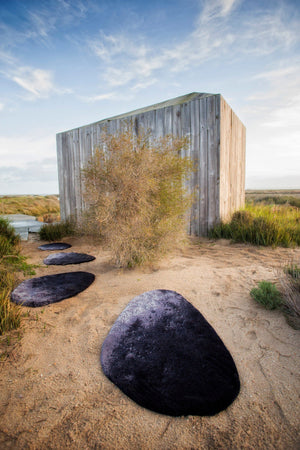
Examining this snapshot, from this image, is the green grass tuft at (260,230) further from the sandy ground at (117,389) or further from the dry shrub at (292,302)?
A: the dry shrub at (292,302)

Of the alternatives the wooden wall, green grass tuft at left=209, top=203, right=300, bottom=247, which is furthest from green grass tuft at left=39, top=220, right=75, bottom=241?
the wooden wall

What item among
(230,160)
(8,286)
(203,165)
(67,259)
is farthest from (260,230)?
(8,286)

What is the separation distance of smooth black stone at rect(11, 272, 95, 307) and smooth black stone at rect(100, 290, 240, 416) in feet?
2.85

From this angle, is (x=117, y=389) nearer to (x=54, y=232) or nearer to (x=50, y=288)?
(x=50, y=288)

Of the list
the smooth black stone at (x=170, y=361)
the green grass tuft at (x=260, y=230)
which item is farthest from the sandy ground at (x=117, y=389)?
the green grass tuft at (x=260, y=230)

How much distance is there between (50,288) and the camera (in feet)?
8.91

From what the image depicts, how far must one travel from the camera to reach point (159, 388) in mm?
1425

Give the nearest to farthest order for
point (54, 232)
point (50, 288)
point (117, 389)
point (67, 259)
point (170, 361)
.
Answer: point (117, 389), point (170, 361), point (50, 288), point (67, 259), point (54, 232)

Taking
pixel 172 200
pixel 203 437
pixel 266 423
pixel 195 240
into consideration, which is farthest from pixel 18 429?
pixel 195 240

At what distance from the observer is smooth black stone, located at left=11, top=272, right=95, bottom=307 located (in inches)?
95.6

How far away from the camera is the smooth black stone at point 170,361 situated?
1361 millimetres

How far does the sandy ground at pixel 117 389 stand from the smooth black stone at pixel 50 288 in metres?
0.12

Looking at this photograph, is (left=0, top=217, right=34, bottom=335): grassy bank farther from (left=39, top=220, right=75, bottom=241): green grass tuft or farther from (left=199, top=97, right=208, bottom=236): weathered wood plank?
(left=199, top=97, right=208, bottom=236): weathered wood plank

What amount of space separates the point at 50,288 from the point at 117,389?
1639 mm
